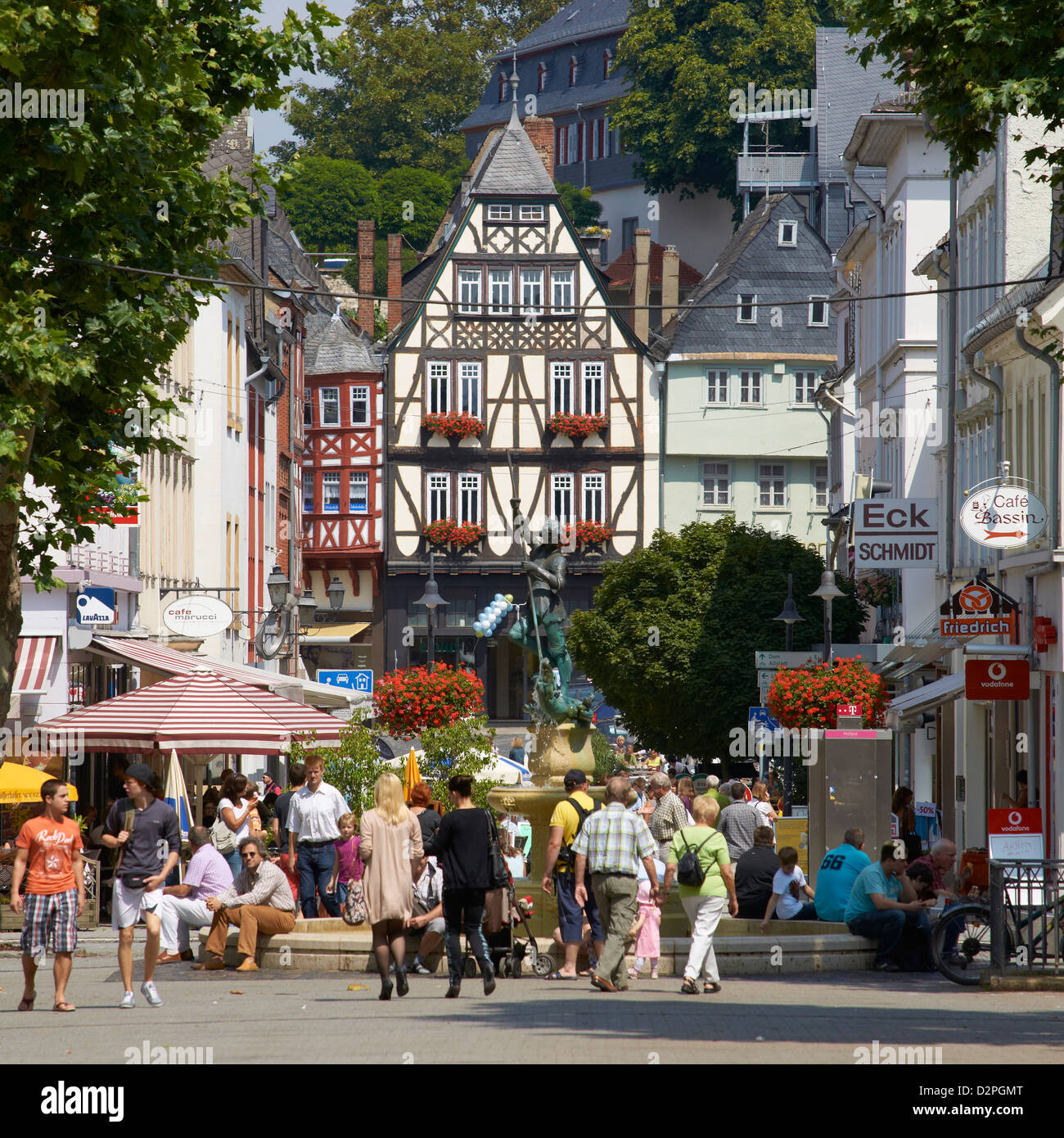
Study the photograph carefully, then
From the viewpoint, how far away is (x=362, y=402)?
67.1m

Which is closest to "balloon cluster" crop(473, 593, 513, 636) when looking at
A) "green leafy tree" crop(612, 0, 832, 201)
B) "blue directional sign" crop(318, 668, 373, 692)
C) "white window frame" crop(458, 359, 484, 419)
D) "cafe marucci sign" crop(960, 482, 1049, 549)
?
"white window frame" crop(458, 359, 484, 419)

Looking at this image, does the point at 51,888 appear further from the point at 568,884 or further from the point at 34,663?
the point at 34,663

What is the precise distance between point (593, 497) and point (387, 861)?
50867 millimetres

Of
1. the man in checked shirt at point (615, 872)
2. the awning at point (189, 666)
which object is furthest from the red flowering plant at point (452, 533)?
the man in checked shirt at point (615, 872)

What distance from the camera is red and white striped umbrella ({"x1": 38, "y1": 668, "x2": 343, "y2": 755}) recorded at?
2167cm

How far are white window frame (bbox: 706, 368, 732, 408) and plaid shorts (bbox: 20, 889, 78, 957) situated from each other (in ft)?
175

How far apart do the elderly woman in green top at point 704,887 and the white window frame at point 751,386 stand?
51.4 m

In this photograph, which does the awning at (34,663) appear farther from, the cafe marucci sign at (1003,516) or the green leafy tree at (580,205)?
the green leafy tree at (580,205)

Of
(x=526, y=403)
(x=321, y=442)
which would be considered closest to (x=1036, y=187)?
(x=526, y=403)

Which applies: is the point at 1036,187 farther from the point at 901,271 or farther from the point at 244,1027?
the point at 244,1027

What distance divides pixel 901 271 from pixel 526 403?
83.9 feet

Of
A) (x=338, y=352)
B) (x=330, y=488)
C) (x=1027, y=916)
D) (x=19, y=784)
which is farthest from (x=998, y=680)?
(x=338, y=352)

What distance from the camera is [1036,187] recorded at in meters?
29.1

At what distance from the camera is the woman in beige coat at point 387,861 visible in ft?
46.7
